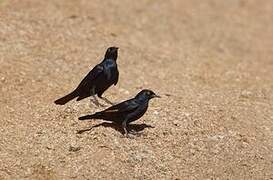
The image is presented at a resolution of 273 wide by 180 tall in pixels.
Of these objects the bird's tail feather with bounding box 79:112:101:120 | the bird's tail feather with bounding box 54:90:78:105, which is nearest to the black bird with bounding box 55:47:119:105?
the bird's tail feather with bounding box 54:90:78:105

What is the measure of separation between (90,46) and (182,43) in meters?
2.90

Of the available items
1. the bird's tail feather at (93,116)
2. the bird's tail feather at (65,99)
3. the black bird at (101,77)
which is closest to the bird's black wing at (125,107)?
the bird's tail feather at (93,116)

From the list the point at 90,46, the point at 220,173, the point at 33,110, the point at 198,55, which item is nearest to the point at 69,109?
the point at 33,110

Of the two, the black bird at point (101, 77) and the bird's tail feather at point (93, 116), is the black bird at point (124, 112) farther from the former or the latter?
the black bird at point (101, 77)

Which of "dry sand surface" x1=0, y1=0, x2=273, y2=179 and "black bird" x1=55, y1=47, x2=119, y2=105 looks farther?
"black bird" x1=55, y1=47, x2=119, y2=105

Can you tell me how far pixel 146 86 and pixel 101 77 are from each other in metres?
2.84

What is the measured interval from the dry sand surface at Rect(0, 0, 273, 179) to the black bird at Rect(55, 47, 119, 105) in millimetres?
360

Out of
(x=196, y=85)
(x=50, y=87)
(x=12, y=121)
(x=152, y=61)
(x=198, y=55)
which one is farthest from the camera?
(x=198, y=55)

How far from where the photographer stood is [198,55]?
1708 centimetres

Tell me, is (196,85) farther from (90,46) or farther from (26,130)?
(26,130)

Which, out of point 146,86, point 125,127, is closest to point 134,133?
point 125,127

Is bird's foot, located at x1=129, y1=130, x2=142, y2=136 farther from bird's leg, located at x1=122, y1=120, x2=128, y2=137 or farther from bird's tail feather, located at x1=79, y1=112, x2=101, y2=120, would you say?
bird's tail feather, located at x1=79, y1=112, x2=101, y2=120

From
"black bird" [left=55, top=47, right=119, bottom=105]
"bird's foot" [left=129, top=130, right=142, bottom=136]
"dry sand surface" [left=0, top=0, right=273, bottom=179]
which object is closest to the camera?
"dry sand surface" [left=0, top=0, right=273, bottom=179]

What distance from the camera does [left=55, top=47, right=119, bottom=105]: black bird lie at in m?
11.7
